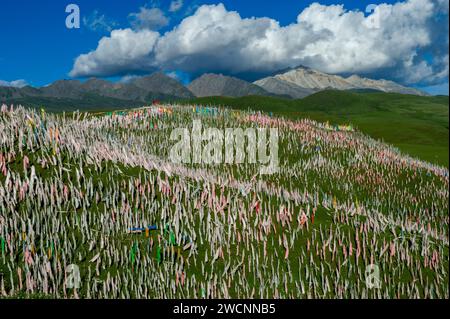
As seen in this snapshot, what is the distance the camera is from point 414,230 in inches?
415

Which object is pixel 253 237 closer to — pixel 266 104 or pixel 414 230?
pixel 414 230

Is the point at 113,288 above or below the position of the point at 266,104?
below

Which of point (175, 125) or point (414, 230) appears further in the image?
point (175, 125)

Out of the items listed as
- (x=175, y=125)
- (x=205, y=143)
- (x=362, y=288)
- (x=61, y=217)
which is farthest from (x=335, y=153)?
(x=61, y=217)

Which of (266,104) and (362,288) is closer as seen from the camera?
(362,288)

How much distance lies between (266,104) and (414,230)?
627 feet

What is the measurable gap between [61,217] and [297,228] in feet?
17.6

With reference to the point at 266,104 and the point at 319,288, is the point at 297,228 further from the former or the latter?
the point at 266,104

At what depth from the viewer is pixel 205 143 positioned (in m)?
20.2
